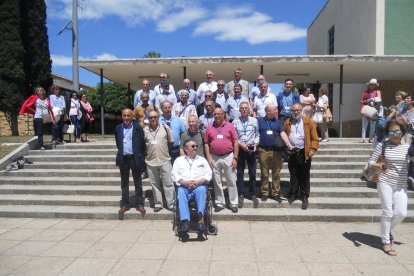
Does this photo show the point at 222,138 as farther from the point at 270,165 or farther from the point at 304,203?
the point at 304,203

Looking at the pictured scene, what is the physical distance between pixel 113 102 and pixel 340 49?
22.3m

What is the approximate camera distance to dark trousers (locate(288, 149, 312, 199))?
21.2 ft

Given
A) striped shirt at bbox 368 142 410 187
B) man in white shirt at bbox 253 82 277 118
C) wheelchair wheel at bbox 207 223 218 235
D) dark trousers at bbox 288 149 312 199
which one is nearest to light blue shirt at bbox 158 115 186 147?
wheelchair wheel at bbox 207 223 218 235

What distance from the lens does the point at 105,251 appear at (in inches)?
192

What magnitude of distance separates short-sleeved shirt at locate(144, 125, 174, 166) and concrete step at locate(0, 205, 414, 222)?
3.11 feet

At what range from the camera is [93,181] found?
309 inches

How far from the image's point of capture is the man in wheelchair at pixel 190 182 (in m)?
5.31

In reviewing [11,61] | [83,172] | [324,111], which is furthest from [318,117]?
[11,61]

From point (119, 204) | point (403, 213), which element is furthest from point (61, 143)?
point (403, 213)

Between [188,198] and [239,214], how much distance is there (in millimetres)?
1217

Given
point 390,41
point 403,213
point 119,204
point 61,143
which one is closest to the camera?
point 403,213

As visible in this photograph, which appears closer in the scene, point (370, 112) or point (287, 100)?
point (287, 100)

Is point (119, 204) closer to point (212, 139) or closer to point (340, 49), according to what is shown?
point (212, 139)

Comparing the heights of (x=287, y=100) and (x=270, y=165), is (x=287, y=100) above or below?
above
